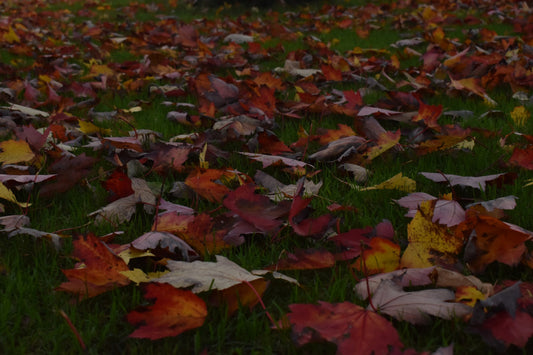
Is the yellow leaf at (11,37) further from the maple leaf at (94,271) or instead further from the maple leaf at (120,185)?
the maple leaf at (94,271)

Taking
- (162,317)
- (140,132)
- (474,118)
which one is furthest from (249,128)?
(162,317)

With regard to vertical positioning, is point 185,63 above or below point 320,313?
below

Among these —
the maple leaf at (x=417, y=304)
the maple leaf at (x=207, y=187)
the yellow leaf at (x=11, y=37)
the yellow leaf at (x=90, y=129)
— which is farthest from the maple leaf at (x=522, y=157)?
the yellow leaf at (x=11, y=37)

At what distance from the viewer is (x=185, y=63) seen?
3.86 m

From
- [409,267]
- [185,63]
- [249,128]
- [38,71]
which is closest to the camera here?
[409,267]

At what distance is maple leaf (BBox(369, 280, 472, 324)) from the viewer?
1.04 m

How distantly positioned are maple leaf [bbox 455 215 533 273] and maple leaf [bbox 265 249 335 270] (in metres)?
0.36

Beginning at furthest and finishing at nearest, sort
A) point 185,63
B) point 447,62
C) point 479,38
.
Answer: point 479,38, point 185,63, point 447,62

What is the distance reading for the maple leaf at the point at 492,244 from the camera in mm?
1194

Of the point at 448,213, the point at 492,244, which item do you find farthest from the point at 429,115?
the point at 492,244

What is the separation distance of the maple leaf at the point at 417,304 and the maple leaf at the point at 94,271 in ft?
2.04

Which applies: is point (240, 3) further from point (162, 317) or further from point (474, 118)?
point (162, 317)

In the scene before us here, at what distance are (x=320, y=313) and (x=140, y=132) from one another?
1.51 meters

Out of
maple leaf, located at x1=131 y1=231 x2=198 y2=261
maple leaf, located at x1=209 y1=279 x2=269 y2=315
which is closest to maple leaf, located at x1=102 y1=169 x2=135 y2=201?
maple leaf, located at x1=131 y1=231 x2=198 y2=261
